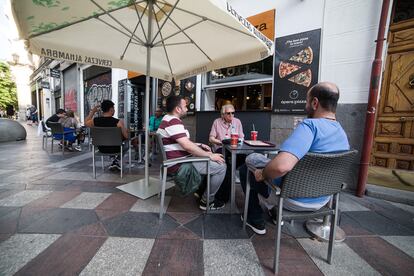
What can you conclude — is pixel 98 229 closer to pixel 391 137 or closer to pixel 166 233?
pixel 166 233

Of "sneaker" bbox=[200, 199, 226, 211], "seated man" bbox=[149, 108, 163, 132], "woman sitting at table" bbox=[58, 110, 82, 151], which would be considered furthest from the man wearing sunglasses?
"woman sitting at table" bbox=[58, 110, 82, 151]

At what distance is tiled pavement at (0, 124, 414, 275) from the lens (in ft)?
4.70

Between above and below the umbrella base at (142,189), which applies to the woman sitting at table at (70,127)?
above

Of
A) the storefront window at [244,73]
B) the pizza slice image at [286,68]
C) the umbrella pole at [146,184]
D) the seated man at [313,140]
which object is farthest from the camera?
the storefront window at [244,73]

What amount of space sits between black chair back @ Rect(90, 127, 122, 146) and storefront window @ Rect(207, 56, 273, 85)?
289cm

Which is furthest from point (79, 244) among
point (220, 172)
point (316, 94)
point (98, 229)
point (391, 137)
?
point (391, 137)

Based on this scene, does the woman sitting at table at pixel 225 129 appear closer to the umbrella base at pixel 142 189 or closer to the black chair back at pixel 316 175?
the umbrella base at pixel 142 189

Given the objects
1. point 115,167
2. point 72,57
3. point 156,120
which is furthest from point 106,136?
point 156,120

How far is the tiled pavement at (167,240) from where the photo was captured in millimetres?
1433

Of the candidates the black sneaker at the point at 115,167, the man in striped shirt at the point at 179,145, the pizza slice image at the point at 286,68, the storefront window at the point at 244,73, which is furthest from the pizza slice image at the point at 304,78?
the black sneaker at the point at 115,167

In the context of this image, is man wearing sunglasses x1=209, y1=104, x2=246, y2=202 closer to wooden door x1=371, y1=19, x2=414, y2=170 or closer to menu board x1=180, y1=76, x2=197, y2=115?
menu board x1=180, y1=76, x2=197, y2=115

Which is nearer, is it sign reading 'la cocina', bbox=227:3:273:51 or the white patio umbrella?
sign reading 'la cocina', bbox=227:3:273:51

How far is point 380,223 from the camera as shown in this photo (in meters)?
2.15

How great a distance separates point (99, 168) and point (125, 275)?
3337 millimetres
